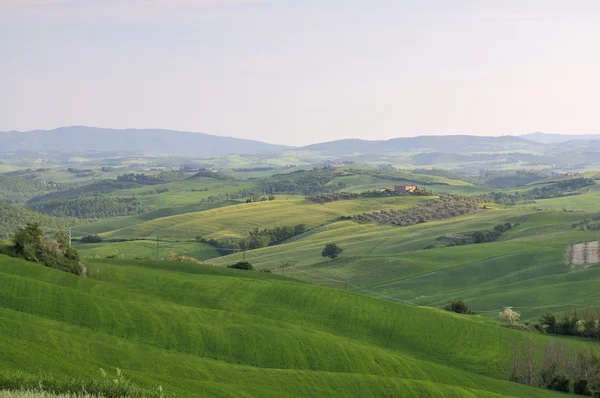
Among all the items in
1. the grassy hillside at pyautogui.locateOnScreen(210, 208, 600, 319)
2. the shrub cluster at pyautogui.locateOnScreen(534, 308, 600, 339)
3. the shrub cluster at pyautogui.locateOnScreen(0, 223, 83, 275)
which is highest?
the shrub cluster at pyautogui.locateOnScreen(0, 223, 83, 275)

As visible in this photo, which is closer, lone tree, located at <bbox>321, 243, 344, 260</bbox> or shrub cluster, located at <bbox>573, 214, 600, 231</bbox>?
lone tree, located at <bbox>321, 243, 344, 260</bbox>

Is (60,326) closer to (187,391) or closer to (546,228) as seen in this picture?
(187,391)

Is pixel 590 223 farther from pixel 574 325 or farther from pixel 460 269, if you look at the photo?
pixel 574 325

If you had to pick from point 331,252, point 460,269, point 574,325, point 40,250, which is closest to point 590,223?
point 460,269

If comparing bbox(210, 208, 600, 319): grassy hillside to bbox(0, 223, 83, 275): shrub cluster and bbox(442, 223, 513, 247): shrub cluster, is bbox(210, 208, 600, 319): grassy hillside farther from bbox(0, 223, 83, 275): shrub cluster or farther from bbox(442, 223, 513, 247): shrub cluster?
bbox(0, 223, 83, 275): shrub cluster

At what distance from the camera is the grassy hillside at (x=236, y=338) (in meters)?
47.2

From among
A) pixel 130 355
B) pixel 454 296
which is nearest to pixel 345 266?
pixel 454 296

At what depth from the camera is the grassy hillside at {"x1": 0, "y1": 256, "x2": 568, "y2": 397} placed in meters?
47.2

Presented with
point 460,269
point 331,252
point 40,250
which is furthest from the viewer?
point 331,252

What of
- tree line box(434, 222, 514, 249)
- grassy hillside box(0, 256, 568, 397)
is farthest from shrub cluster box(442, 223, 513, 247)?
grassy hillside box(0, 256, 568, 397)

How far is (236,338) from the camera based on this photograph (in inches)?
2463

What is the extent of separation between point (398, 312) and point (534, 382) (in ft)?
56.6

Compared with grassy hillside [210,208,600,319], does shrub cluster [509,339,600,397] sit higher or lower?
higher

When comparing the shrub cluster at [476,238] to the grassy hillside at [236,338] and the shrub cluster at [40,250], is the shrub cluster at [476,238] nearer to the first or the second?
the grassy hillside at [236,338]
